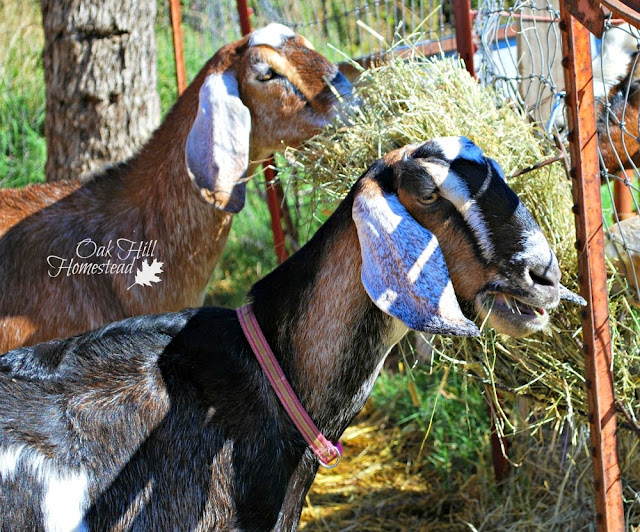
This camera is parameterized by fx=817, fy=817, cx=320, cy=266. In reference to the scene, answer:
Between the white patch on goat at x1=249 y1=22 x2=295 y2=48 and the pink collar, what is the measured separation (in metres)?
1.83

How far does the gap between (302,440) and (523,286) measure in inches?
29.7

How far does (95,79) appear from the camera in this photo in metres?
4.57

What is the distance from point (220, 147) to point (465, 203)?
5.24ft

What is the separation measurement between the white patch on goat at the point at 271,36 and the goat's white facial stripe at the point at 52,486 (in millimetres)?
2237

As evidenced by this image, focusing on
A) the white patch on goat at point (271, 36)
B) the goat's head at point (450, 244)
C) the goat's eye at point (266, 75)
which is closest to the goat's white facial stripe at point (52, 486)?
the goat's head at point (450, 244)

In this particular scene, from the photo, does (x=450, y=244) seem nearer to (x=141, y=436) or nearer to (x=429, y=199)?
(x=429, y=199)

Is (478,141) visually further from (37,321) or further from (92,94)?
(92,94)

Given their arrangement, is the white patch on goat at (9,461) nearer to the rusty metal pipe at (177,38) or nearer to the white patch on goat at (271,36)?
the white patch on goat at (271,36)

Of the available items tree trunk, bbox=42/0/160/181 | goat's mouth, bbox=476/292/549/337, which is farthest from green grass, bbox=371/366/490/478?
tree trunk, bbox=42/0/160/181

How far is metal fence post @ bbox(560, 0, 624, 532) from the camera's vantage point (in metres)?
2.42

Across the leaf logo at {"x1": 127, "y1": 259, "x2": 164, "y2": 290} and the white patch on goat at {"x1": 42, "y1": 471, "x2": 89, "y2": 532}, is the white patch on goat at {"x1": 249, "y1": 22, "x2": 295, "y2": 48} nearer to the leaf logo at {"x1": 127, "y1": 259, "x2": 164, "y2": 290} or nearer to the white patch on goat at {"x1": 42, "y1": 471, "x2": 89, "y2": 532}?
A: the leaf logo at {"x1": 127, "y1": 259, "x2": 164, "y2": 290}

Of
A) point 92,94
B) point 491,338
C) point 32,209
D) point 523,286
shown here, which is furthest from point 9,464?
point 92,94

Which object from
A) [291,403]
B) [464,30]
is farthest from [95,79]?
[291,403]

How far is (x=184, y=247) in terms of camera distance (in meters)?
3.67
